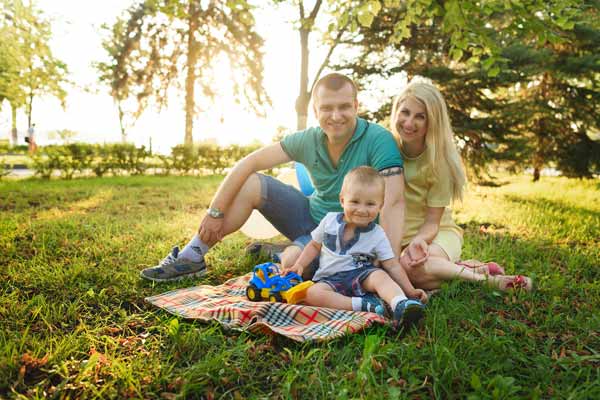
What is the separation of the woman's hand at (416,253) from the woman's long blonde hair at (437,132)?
46 cm

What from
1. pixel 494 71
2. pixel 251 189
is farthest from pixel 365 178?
pixel 494 71

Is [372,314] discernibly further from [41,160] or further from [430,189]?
[41,160]

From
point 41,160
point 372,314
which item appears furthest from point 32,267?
point 41,160

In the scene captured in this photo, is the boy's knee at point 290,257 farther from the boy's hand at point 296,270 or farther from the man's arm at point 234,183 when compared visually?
the man's arm at point 234,183

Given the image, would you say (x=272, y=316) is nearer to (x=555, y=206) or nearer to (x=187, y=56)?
(x=555, y=206)

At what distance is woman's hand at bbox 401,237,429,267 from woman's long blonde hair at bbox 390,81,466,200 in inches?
18.2

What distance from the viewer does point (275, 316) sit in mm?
2135

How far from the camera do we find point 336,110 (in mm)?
2646

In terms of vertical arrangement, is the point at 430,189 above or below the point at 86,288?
above

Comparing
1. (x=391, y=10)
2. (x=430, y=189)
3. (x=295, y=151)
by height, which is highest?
(x=391, y=10)


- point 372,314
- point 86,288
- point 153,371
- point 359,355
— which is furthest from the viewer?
point 86,288

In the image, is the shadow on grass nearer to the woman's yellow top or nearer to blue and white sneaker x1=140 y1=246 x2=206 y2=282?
the woman's yellow top

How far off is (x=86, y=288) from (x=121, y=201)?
4120 mm

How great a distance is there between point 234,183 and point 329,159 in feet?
2.19
